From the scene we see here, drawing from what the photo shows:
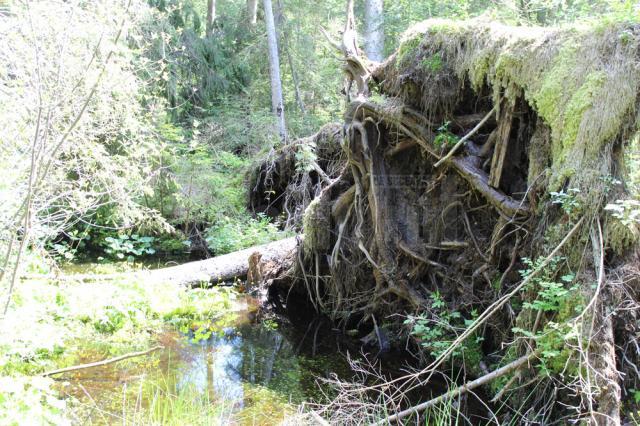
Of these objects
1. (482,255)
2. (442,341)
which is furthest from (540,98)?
(442,341)

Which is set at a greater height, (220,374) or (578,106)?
(578,106)

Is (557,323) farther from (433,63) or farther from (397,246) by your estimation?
(433,63)

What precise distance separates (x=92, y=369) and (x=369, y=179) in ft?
12.8

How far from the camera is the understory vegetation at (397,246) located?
158 inches

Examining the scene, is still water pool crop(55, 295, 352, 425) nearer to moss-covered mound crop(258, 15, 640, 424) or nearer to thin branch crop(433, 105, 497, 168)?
moss-covered mound crop(258, 15, 640, 424)

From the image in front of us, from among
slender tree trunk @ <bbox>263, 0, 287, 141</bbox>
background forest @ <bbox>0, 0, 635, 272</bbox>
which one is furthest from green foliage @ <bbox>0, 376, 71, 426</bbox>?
→ slender tree trunk @ <bbox>263, 0, 287, 141</bbox>

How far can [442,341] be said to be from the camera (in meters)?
5.65

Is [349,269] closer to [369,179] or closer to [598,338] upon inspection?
[369,179]

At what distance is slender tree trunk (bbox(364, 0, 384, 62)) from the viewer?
47.4 feet

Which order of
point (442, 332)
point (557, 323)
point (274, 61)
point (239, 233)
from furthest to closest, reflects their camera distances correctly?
point (274, 61), point (239, 233), point (442, 332), point (557, 323)

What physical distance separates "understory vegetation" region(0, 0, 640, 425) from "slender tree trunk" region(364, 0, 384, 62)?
18.1 ft

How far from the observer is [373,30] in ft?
47.3

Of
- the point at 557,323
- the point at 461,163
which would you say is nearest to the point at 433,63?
the point at 461,163

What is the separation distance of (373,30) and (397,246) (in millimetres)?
9378
